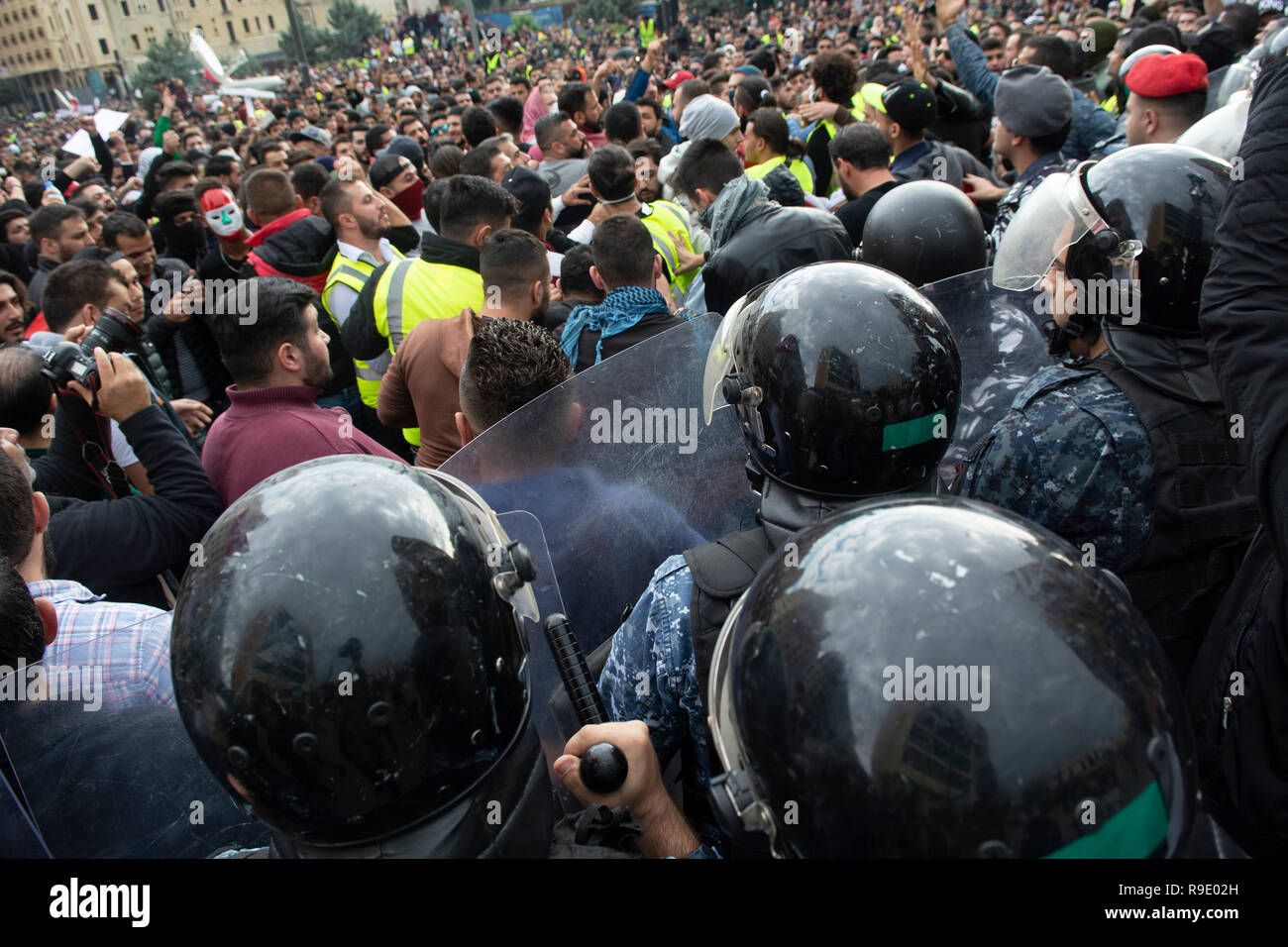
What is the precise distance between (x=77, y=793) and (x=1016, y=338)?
2747 millimetres

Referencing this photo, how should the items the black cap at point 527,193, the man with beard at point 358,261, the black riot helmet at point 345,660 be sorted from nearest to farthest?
the black riot helmet at point 345,660 < the man with beard at point 358,261 < the black cap at point 527,193

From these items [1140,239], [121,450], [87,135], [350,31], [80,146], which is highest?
[350,31]

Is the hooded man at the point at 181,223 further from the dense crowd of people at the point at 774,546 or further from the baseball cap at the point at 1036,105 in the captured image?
the baseball cap at the point at 1036,105

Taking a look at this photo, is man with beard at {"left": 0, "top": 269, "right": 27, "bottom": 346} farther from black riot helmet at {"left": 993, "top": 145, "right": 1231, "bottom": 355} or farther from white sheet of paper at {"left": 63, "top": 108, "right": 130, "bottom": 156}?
white sheet of paper at {"left": 63, "top": 108, "right": 130, "bottom": 156}

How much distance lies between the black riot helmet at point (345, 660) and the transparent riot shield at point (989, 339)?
6.30ft

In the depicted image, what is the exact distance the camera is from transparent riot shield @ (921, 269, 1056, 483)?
111 inches

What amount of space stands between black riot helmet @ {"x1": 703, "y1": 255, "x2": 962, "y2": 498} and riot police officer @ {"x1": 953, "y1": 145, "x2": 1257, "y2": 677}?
316 mm

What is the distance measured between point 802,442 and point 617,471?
49cm

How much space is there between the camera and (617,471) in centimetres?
211

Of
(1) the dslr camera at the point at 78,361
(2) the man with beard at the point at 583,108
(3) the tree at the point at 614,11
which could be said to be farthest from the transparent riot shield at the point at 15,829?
(3) the tree at the point at 614,11

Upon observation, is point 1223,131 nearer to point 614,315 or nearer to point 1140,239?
point 1140,239

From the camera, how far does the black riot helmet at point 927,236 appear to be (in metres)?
3.19

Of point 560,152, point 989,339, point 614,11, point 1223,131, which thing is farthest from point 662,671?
point 614,11

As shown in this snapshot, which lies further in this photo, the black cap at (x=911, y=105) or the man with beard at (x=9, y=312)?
the black cap at (x=911, y=105)
